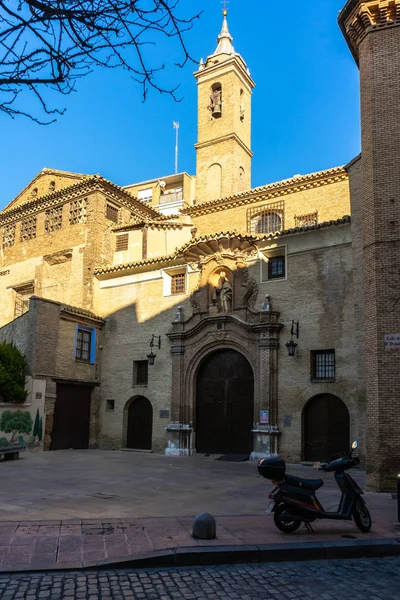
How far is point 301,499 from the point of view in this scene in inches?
281

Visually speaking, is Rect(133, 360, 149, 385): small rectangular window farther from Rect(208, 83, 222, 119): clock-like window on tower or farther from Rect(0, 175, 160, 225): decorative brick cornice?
Rect(208, 83, 222, 119): clock-like window on tower

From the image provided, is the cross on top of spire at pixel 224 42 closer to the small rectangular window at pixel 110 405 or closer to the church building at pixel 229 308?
the church building at pixel 229 308

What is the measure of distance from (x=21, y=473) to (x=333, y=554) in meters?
9.45

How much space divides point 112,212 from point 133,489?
1718cm

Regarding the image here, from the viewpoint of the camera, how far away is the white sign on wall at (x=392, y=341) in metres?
11.6

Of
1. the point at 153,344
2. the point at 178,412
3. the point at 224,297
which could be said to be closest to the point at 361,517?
the point at 224,297

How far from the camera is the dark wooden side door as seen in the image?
824 inches

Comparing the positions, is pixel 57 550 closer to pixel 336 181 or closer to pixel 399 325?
pixel 399 325

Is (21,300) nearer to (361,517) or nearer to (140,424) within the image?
(140,424)

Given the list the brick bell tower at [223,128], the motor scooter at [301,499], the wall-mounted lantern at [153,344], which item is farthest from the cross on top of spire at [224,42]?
the motor scooter at [301,499]

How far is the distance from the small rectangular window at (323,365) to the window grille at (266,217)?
8.01 metres

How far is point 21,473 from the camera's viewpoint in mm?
13570

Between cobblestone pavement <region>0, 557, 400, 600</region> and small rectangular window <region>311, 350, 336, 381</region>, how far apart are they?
38.4 feet

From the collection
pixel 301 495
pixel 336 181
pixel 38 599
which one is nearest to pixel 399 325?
pixel 301 495
